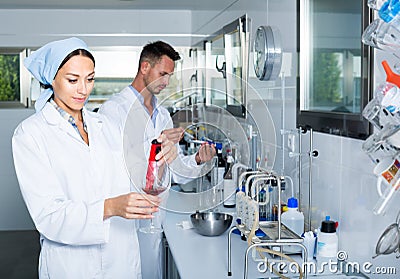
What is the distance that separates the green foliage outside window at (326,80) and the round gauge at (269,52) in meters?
0.32

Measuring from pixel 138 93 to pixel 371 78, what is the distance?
1.43m

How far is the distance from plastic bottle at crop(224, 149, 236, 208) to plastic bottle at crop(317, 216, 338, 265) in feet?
2.89

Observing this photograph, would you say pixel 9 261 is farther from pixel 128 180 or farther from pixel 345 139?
pixel 345 139

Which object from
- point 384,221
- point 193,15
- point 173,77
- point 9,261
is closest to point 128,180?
point 173,77

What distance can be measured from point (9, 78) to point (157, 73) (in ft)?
10.7

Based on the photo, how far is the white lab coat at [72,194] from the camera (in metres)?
1.74

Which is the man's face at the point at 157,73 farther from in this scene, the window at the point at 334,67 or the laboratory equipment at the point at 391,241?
the laboratory equipment at the point at 391,241

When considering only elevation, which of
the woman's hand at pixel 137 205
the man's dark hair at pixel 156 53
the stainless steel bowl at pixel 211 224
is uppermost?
the man's dark hair at pixel 156 53

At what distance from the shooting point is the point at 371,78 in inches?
62.3

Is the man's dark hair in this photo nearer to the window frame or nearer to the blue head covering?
the blue head covering

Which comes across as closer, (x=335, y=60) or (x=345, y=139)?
(x=345, y=139)

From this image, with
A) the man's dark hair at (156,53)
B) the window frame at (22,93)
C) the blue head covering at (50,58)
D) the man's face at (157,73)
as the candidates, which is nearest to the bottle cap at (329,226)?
the blue head covering at (50,58)

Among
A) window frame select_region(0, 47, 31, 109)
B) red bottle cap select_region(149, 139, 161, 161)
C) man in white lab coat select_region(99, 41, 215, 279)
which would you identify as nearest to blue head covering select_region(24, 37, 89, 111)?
red bottle cap select_region(149, 139, 161, 161)

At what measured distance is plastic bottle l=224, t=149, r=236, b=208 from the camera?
2.59 metres
